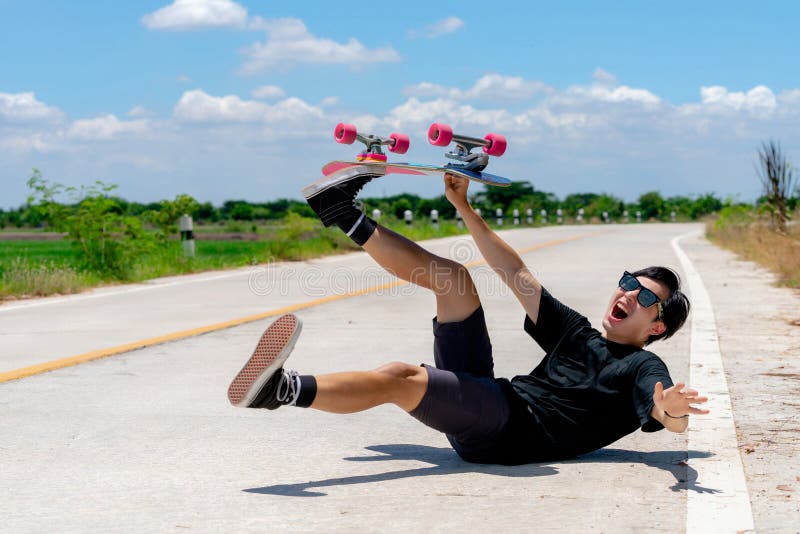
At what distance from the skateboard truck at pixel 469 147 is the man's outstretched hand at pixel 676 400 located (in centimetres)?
145

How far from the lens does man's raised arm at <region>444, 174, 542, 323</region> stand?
491cm

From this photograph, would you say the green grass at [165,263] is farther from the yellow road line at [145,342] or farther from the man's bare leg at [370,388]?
the man's bare leg at [370,388]

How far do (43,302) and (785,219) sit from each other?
14.0 meters

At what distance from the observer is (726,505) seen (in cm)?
400

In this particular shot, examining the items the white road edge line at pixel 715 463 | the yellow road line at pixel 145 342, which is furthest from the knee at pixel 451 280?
the yellow road line at pixel 145 342

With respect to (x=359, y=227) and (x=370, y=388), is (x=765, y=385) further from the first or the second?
(x=370, y=388)

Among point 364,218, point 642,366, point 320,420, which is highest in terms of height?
point 364,218

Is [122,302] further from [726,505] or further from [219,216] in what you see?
[219,216]

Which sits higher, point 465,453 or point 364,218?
point 364,218

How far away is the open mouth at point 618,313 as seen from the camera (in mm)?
4750

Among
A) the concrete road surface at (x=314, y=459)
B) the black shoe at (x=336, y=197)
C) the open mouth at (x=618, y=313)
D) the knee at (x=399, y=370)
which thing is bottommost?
the concrete road surface at (x=314, y=459)

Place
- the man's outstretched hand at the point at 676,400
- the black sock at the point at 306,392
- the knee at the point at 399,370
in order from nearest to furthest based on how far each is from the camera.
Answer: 1. the man's outstretched hand at the point at 676,400
2. the black sock at the point at 306,392
3. the knee at the point at 399,370

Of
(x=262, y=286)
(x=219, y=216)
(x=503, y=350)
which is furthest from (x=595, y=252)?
(x=219, y=216)

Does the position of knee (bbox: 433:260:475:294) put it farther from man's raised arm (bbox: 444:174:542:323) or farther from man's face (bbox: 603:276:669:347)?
man's face (bbox: 603:276:669:347)
